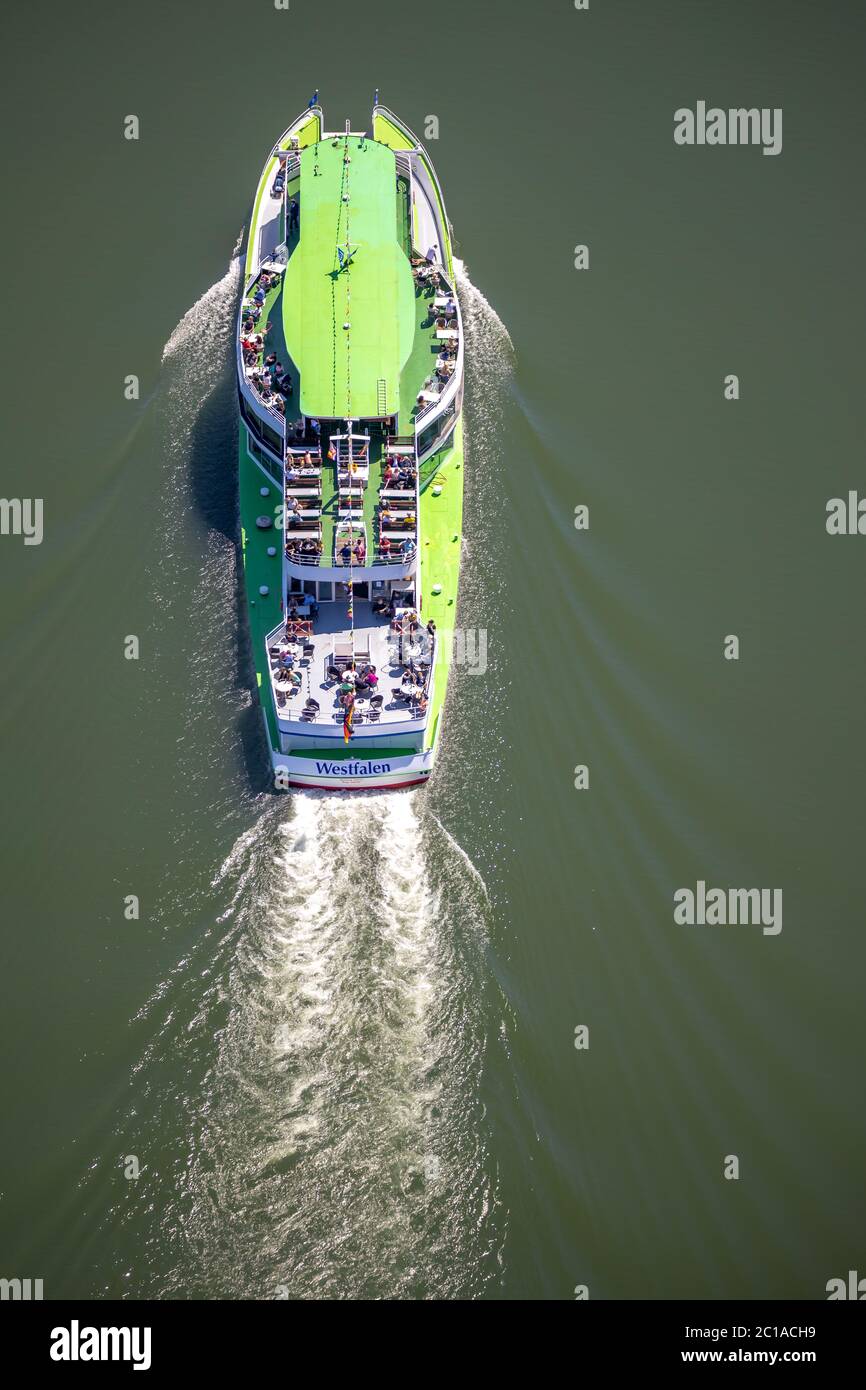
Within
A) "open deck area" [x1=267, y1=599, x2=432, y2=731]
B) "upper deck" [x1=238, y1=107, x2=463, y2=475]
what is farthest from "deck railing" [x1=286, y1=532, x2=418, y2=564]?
"upper deck" [x1=238, y1=107, x2=463, y2=475]

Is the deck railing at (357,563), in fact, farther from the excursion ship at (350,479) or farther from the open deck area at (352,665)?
the open deck area at (352,665)

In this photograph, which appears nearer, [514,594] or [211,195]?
[514,594]

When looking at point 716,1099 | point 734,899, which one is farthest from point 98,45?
point 716,1099

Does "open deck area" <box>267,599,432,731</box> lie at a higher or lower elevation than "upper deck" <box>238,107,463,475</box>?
lower

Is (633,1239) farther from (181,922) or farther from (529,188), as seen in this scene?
(529,188)

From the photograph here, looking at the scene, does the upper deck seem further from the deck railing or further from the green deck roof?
the deck railing

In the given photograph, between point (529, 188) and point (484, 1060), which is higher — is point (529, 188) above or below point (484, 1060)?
above
